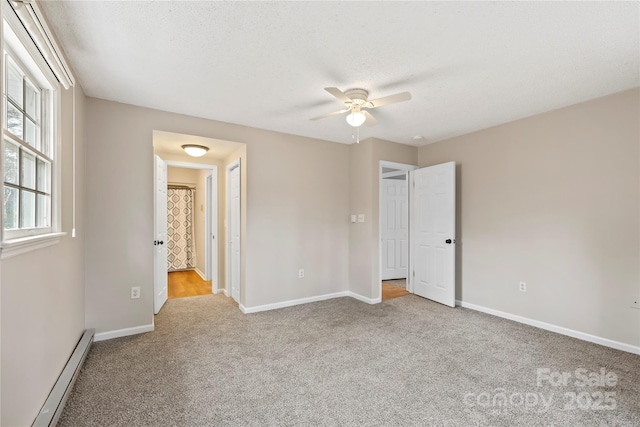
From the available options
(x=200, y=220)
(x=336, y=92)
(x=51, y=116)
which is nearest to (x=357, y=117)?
(x=336, y=92)

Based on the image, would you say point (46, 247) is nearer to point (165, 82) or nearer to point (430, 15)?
point (165, 82)

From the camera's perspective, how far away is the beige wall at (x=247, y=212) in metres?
3.03

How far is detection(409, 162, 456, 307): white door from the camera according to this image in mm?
4160

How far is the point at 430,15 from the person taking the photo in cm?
178

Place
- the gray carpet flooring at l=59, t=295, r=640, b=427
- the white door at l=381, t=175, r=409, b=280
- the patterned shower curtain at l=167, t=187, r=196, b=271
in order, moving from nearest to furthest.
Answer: the gray carpet flooring at l=59, t=295, r=640, b=427, the white door at l=381, t=175, r=409, b=280, the patterned shower curtain at l=167, t=187, r=196, b=271

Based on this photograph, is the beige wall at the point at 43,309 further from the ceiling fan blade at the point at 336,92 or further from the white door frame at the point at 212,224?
the white door frame at the point at 212,224

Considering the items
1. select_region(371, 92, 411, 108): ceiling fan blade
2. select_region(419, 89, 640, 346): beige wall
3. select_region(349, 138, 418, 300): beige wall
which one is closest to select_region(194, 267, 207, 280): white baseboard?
select_region(349, 138, 418, 300): beige wall

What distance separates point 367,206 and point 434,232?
3.45 feet

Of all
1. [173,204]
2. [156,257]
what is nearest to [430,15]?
[156,257]

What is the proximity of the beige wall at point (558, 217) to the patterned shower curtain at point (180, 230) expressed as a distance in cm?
546

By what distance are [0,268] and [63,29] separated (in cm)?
155

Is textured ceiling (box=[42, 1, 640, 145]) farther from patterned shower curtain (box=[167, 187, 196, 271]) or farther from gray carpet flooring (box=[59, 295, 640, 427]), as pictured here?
patterned shower curtain (box=[167, 187, 196, 271])

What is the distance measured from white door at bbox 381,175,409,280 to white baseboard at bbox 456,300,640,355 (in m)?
1.93

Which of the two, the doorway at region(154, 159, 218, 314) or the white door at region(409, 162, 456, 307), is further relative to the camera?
the doorway at region(154, 159, 218, 314)
